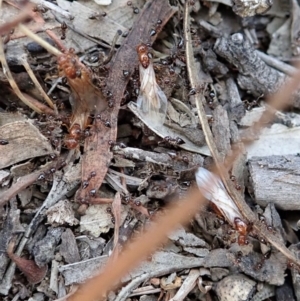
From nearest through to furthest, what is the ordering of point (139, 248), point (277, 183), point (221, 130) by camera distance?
point (139, 248)
point (277, 183)
point (221, 130)

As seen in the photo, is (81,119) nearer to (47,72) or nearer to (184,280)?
(47,72)

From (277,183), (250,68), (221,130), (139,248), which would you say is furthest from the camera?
(250,68)

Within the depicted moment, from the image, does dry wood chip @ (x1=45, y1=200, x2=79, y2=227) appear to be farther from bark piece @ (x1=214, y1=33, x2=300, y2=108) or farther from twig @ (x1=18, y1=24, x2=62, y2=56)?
bark piece @ (x1=214, y1=33, x2=300, y2=108)

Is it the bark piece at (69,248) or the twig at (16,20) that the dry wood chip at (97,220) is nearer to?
the bark piece at (69,248)

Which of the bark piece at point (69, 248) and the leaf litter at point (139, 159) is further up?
the leaf litter at point (139, 159)

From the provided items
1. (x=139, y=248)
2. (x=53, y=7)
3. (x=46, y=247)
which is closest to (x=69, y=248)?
(x=46, y=247)

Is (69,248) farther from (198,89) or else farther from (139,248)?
(198,89)

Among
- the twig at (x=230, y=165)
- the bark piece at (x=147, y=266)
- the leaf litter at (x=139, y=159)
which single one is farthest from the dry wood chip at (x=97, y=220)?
the twig at (x=230, y=165)

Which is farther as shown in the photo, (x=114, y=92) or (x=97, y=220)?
(x=114, y=92)
